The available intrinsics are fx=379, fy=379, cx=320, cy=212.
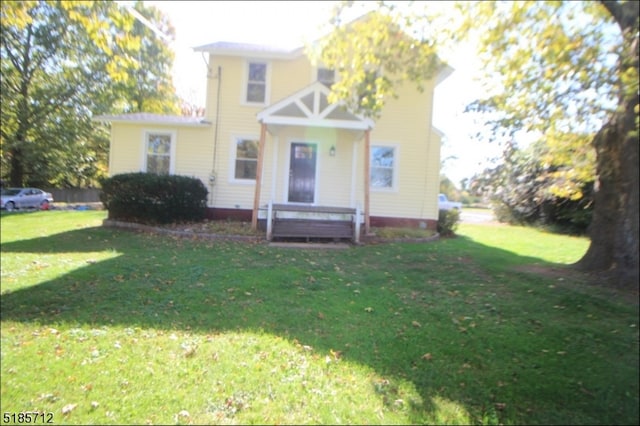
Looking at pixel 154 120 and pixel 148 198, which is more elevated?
pixel 154 120

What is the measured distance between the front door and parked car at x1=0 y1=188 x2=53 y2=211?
19.3 m

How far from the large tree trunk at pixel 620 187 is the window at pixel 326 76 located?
28.4 ft

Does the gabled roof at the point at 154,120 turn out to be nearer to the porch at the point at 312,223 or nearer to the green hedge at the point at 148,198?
the green hedge at the point at 148,198

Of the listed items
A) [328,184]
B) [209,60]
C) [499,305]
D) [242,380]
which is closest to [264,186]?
[328,184]

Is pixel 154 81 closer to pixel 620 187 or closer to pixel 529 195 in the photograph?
pixel 529 195

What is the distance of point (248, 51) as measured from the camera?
1309 cm

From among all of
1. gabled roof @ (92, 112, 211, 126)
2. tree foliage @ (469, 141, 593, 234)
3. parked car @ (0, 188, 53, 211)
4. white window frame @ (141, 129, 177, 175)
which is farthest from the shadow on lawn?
parked car @ (0, 188, 53, 211)

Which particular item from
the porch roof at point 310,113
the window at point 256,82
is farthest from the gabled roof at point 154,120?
the porch roof at point 310,113

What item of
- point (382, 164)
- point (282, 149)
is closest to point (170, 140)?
point (282, 149)

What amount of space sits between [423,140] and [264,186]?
5.86 meters

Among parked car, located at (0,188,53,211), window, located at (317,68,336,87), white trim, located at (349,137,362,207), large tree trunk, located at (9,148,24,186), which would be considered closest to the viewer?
white trim, located at (349,137,362,207)

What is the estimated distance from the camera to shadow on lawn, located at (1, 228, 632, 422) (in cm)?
386

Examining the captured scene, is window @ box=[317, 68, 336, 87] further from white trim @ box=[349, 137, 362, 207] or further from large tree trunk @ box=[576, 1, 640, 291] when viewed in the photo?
large tree trunk @ box=[576, 1, 640, 291]

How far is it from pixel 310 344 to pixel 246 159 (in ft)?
34.1
